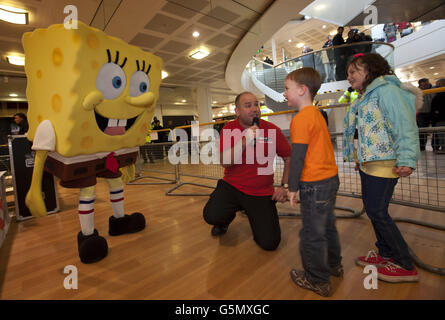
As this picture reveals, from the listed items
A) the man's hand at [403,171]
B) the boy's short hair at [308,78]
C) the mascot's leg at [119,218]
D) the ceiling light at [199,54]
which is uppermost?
the ceiling light at [199,54]

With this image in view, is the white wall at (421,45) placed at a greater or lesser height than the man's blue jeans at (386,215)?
greater

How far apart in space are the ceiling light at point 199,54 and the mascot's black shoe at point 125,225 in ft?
20.2

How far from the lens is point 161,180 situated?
14.9 feet

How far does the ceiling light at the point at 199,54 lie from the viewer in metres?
6.87

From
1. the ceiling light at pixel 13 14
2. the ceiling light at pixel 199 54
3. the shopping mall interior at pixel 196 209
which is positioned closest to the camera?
the shopping mall interior at pixel 196 209

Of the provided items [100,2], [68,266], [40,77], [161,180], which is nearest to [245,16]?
[100,2]

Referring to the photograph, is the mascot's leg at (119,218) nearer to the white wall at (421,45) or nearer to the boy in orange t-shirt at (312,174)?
the boy in orange t-shirt at (312,174)

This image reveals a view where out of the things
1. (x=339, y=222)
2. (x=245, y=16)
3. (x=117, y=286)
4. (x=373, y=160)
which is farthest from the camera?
(x=245, y=16)

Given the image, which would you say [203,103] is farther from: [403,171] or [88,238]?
[403,171]

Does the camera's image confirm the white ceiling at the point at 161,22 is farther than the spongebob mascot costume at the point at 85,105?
Yes

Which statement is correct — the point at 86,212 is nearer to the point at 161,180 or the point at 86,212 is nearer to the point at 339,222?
the point at 339,222

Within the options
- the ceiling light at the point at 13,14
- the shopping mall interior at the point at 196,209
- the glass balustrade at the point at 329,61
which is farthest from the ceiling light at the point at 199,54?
the ceiling light at the point at 13,14

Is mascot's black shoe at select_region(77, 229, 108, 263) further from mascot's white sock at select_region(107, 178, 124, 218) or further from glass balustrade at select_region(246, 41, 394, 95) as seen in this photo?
glass balustrade at select_region(246, 41, 394, 95)
